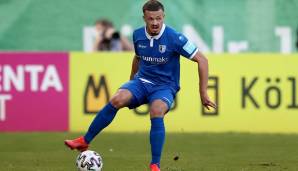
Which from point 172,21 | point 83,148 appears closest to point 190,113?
point 172,21

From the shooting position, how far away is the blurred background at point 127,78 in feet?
46.8

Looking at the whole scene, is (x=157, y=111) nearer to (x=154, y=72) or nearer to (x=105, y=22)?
(x=154, y=72)

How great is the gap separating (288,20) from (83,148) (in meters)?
10.9

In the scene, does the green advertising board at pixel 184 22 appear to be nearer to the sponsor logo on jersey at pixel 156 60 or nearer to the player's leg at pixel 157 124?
the sponsor logo on jersey at pixel 156 60

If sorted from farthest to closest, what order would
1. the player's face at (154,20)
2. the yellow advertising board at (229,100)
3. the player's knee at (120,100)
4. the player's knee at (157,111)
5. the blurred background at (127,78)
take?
the yellow advertising board at (229,100), the blurred background at (127,78), the player's knee at (120,100), the player's face at (154,20), the player's knee at (157,111)

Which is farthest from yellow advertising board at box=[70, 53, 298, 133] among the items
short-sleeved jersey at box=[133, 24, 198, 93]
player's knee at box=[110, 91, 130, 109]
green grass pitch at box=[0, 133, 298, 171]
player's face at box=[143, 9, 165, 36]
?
player's face at box=[143, 9, 165, 36]

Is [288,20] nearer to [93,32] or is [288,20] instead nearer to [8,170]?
[93,32]

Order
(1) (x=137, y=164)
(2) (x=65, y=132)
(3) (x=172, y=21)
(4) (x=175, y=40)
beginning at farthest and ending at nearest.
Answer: (3) (x=172, y=21) → (2) (x=65, y=132) → (1) (x=137, y=164) → (4) (x=175, y=40)

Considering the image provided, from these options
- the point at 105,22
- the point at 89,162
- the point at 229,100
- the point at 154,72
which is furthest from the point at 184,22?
the point at 89,162

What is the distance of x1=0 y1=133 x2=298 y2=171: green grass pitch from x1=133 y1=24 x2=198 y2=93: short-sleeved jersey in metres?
1.09

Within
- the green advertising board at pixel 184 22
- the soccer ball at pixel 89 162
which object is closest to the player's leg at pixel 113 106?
the soccer ball at pixel 89 162

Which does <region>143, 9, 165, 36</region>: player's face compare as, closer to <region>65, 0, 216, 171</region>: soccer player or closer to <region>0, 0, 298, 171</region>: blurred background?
<region>65, 0, 216, 171</region>: soccer player

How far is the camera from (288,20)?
70.2ft

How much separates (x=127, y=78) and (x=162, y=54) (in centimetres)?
664
